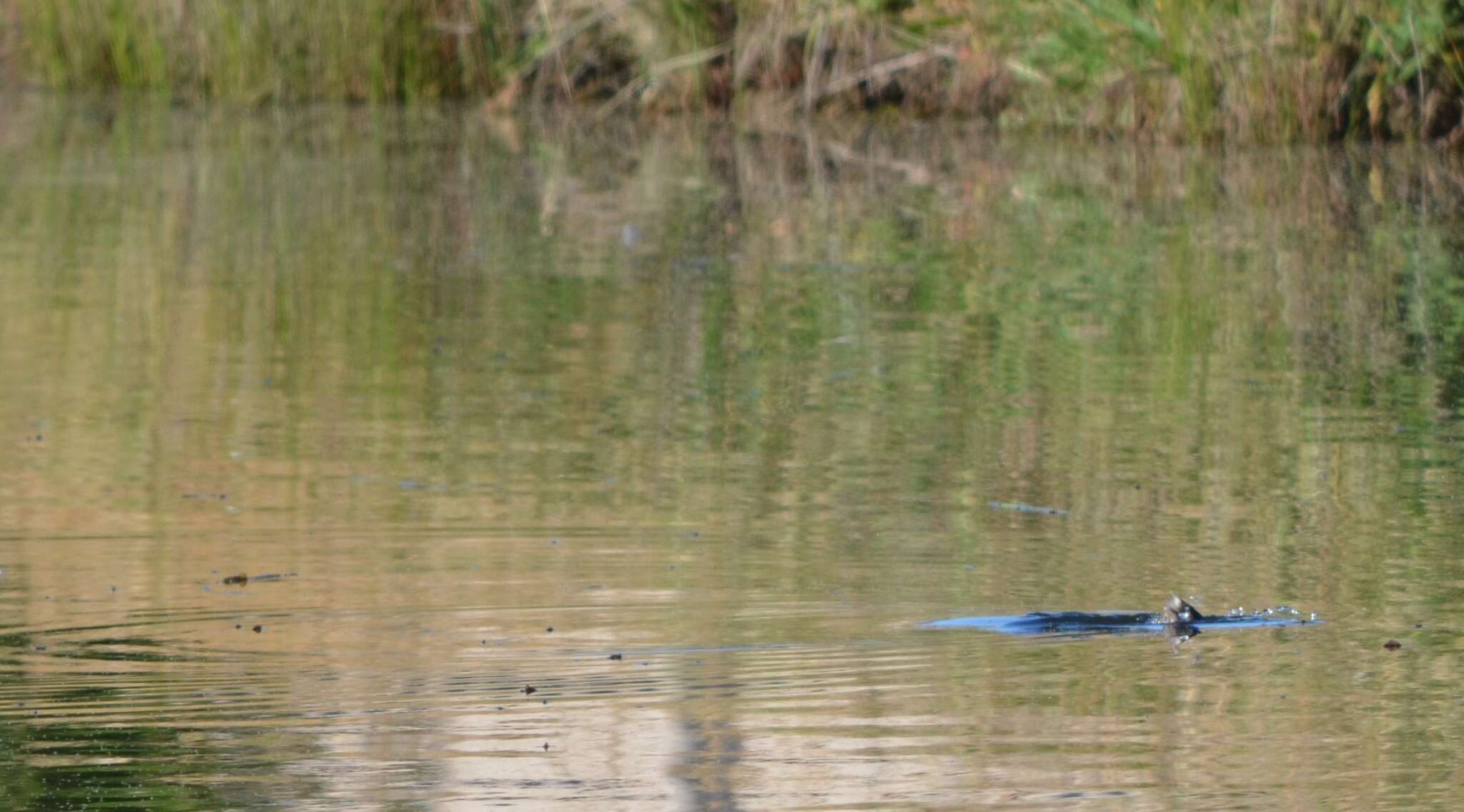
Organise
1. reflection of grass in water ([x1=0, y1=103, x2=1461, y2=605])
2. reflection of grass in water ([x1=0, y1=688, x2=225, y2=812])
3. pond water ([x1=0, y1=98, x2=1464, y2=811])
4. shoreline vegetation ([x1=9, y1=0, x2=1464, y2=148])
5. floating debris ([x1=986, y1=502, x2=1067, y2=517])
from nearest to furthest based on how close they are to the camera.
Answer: reflection of grass in water ([x1=0, y1=688, x2=225, y2=812]) → pond water ([x1=0, y1=98, x2=1464, y2=811]) → floating debris ([x1=986, y1=502, x2=1067, y2=517]) → reflection of grass in water ([x1=0, y1=103, x2=1461, y2=605]) → shoreline vegetation ([x1=9, y1=0, x2=1464, y2=148])

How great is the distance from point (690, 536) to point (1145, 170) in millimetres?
7429

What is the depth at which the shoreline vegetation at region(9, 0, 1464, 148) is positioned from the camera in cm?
1216

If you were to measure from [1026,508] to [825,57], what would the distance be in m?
11.5

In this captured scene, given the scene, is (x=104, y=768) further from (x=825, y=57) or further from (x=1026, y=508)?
(x=825, y=57)

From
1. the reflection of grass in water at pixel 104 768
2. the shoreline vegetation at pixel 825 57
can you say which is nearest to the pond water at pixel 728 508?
the reflection of grass in water at pixel 104 768

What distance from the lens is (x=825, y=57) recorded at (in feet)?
51.2

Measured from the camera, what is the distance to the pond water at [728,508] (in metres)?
2.92

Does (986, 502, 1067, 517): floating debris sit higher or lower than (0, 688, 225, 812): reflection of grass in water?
higher

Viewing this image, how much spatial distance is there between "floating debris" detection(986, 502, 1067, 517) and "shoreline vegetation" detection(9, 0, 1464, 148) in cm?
779

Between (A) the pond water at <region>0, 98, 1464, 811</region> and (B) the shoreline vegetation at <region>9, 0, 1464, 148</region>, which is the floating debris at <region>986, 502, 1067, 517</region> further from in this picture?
(B) the shoreline vegetation at <region>9, 0, 1464, 148</region>

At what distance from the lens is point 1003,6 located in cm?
1384

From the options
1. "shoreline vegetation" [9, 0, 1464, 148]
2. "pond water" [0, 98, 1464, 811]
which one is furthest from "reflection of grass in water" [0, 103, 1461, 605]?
"shoreline vegetation" [9, 0, 1464, 148]

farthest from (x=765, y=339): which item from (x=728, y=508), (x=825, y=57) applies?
(x=825, y=57)

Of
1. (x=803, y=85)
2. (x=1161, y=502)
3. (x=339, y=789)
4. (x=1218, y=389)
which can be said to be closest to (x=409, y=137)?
(x=803, y=85)
